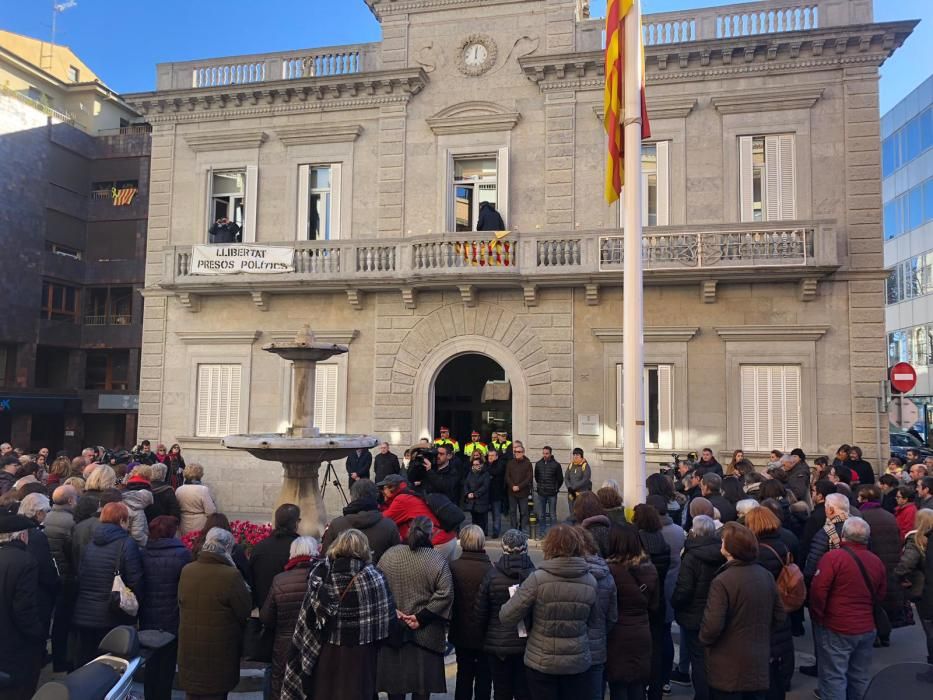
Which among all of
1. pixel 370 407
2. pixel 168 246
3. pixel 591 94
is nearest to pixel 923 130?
pixel 591 94

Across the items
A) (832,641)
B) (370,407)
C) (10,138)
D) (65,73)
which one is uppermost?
(65,73)

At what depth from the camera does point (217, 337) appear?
727 inches

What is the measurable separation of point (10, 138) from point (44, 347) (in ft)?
31.6

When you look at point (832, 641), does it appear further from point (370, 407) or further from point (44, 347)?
point (44, 347)

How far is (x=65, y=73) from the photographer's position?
40.1 meters

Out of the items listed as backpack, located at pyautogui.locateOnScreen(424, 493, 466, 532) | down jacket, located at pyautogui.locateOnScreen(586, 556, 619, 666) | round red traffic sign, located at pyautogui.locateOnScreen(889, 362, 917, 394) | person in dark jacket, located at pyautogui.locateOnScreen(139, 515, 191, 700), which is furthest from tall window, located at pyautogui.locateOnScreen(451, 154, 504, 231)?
down jacket, located at pyautogui.locateOnScreen(586, 556, 619, 666)

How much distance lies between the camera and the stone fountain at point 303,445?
968 cm

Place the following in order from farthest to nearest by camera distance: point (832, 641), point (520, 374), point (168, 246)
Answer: point (168, 246) < point (520, 374) < point (832, 641)

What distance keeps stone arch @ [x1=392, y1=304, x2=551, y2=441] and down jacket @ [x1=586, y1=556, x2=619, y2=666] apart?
11274 mm

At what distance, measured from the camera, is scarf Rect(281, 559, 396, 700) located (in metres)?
4.67

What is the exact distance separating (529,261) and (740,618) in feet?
38.9

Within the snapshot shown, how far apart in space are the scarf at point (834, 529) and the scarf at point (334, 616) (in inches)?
169

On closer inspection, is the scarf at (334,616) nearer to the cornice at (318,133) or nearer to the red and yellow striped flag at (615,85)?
the red and yellow striped flag at (615,85)

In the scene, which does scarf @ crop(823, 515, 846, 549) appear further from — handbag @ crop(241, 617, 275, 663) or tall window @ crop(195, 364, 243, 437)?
tall window @ crop(195, 364, 243, 437)
